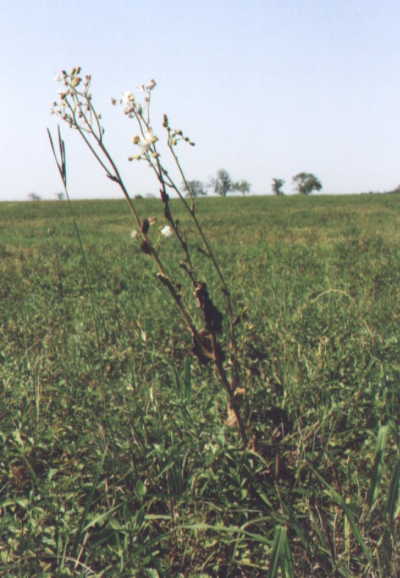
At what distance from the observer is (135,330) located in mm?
3203

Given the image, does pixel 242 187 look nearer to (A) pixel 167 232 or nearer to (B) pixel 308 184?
(B) pixel 308 184

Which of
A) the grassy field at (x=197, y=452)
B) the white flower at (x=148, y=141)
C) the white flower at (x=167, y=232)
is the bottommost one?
the grassy field at (x=197, y=452)

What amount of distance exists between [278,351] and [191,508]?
1250 mm

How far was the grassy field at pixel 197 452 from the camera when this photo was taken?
1444 mm

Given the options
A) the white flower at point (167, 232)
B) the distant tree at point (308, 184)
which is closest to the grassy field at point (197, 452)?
the white flower at point (167, 232)

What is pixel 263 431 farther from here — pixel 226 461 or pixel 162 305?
pixel 162 305

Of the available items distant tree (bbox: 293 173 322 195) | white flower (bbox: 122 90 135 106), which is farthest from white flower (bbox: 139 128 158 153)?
distant tree (bbox: 293 173 322 195)

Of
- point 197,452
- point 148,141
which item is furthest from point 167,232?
point 197,452

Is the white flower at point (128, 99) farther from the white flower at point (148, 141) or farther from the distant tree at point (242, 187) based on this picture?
the distant tree at point (242, 187)

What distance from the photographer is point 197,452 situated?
182 centimetres

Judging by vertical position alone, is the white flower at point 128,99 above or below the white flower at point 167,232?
above

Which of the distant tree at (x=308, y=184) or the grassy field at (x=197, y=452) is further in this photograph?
the distant tree at (x=308, y=184)

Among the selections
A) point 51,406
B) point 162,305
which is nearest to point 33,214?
point 162,305

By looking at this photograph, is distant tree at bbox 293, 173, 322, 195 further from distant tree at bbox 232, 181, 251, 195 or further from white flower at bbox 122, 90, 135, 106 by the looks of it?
white flower at bbox 122, 90, 135, 106
